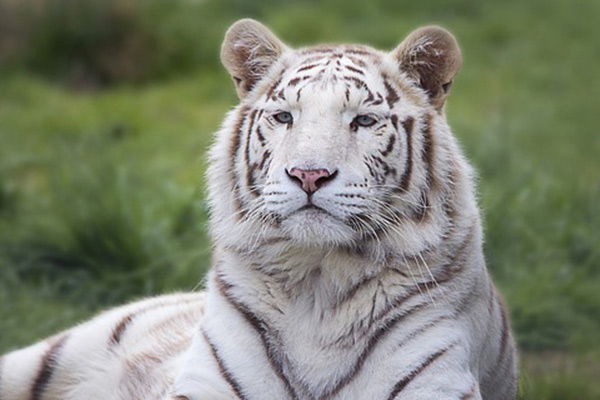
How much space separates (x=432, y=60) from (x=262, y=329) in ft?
3.07

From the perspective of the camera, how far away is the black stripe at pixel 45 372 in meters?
4.57

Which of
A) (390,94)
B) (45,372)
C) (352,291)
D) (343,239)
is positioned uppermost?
(390,94)

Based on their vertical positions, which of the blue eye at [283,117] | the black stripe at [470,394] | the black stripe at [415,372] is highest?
the blue eye at [283,117]

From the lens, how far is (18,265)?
613cm

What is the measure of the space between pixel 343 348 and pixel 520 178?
420cm

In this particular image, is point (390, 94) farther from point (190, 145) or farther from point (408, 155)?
point (190, 145)

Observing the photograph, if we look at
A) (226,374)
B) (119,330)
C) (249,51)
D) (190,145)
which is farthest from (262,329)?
(190,145)

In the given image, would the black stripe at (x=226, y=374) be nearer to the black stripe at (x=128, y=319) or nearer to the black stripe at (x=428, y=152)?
the black stripe at (x=428, y=152)

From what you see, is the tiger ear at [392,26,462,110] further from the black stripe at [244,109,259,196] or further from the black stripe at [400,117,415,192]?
the black stripe at [244,109,259,196]

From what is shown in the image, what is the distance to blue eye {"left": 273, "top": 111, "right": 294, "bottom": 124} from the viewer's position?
3.69m

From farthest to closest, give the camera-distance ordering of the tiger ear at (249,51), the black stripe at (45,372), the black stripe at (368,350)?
the black stripe at (45,372) < the tiger ear at (249,51) < the black stripe at (368,350)

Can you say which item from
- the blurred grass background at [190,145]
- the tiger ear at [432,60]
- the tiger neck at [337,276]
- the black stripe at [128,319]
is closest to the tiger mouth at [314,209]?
the tiger neck at [337,276]

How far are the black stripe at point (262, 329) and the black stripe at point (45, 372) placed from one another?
1.06m

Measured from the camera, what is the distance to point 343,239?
3559 mm
